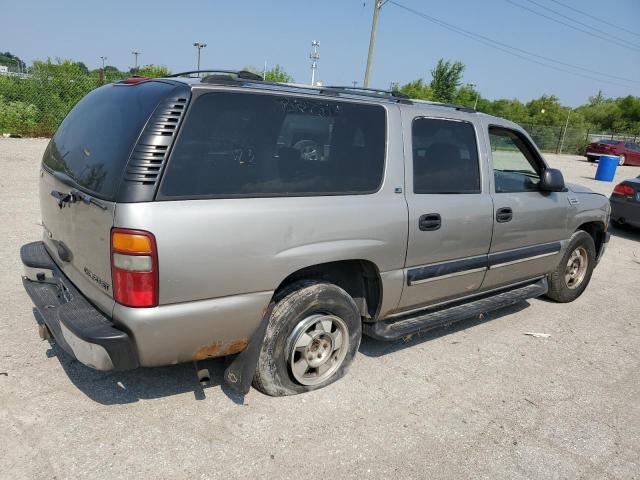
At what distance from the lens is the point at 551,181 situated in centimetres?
443

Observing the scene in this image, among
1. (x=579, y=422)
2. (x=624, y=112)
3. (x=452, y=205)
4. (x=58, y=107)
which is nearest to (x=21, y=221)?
(x=452, y=205)

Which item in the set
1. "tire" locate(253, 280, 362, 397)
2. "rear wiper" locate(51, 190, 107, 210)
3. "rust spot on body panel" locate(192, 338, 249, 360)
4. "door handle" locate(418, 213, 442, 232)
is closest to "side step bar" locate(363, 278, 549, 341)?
"tire" locate(253, 280, 362, 397)

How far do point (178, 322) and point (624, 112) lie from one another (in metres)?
64.1

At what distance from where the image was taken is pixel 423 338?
4336 millimetres

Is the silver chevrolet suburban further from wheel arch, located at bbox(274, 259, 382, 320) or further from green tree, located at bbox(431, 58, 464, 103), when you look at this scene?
green tree, located at bbox(431, 58, 464, 103)

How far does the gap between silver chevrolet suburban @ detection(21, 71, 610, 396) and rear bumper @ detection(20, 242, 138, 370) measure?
0.04 feet

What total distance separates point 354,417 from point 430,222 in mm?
1403

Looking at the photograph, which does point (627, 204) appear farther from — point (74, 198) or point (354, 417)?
point (74, 198)

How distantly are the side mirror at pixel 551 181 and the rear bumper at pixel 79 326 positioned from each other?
360 cm

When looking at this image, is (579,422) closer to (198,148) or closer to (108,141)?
(198,148)

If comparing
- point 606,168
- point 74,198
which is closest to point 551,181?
point 74,198

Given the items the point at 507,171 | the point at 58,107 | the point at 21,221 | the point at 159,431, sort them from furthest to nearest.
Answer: the point at 58,107 < the point at 21,221 < the point at 507,171 < the point at 159,431

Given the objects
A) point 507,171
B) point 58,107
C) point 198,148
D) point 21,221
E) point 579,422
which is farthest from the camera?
point 58,107

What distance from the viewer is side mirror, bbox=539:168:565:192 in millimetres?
4438
